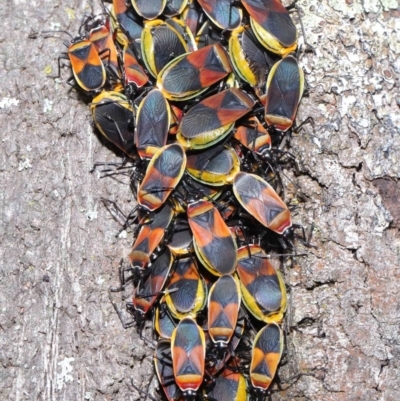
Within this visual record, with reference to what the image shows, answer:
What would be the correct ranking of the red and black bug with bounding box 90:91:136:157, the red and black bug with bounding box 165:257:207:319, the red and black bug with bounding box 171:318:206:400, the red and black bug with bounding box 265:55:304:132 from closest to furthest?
the red and black bug with bounding box 171:318:206:400, the red and black bug with bounding box 165:257:207:319, the red and black bug with bounding box 265:55:304:132, the red and black bug with bounding box 90:91:136:157

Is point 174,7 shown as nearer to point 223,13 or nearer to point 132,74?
point 223,13

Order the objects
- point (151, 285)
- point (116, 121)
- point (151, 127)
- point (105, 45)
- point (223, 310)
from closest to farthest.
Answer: point (223, 310) → point (151, 285) → point (151, 127) → point (116, 121) → point (105, 45)

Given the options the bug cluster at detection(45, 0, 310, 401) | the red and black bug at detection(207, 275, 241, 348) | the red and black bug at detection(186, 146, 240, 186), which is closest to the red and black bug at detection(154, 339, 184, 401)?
the bug cluster at detection(45, 0, 310, 401)

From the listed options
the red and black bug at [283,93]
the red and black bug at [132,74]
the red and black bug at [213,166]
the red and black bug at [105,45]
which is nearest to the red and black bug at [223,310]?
the red and black bug at [213,166]

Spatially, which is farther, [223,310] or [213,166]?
[213,166]

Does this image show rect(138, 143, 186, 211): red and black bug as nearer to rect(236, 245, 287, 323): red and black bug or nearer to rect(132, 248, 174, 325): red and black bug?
rect(132, 248, 174, 325): red and black bug

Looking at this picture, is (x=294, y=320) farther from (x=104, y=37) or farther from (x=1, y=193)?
(x=104, y=37)

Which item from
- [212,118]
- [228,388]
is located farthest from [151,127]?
[228,388]
